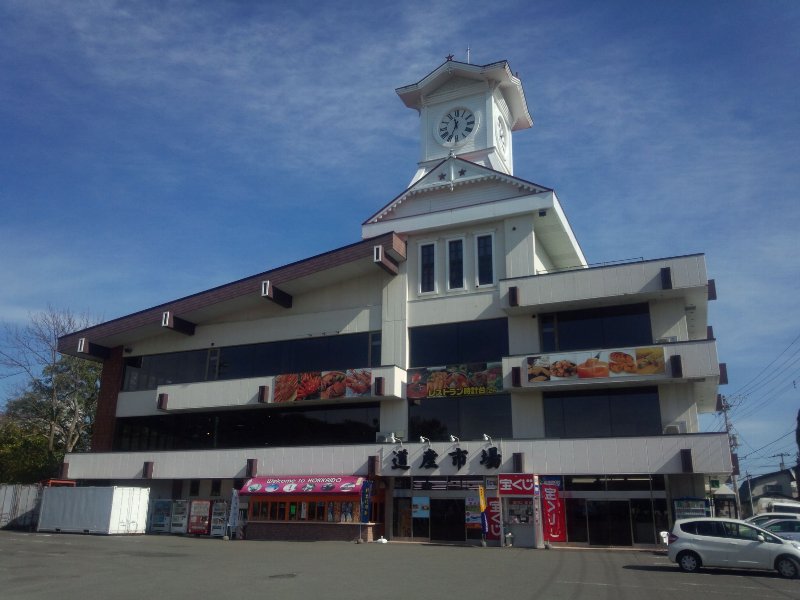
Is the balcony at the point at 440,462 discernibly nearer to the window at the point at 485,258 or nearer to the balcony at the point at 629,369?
the balcony at the point at 629,369

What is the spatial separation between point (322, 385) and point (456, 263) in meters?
8.83

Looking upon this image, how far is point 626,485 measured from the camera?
2675cm

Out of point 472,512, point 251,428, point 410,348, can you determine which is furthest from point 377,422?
point 251,428

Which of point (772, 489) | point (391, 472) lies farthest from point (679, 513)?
point (772, 489)

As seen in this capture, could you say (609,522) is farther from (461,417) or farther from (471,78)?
(471,78)

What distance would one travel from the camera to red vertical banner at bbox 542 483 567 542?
27.2 meters

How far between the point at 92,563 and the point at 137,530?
15.5 meters

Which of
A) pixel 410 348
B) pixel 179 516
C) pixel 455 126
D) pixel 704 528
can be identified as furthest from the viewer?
pixel 455 126

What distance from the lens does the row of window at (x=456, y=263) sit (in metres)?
32.1

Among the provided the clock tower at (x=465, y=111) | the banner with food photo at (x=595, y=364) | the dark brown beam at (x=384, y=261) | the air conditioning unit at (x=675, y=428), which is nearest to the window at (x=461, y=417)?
the banner with food photo at (x=595, y=364)

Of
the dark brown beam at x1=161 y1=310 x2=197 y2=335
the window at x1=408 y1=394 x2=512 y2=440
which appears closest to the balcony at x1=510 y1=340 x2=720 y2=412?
the window at x1=408 y1=394 x2=512 y2=440

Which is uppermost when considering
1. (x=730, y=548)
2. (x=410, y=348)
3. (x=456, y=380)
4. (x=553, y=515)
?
(x=410, y=348)

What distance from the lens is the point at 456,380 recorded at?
3056cm

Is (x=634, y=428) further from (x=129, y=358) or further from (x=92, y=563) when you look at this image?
(x=129, y=358)
